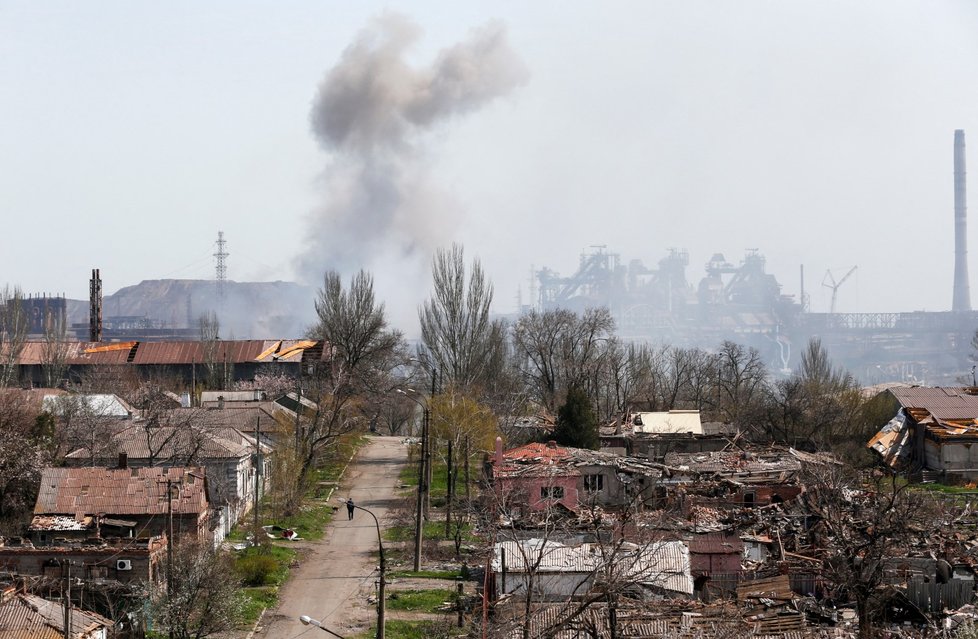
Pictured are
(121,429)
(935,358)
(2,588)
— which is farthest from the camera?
(935,358)

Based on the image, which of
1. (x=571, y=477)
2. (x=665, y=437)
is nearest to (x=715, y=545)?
(x=571, y=477)

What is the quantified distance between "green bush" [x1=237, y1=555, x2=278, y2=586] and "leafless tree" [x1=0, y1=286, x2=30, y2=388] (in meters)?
24.4

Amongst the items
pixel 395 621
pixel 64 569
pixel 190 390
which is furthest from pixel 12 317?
pixel 395 621

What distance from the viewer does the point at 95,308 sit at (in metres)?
64.6

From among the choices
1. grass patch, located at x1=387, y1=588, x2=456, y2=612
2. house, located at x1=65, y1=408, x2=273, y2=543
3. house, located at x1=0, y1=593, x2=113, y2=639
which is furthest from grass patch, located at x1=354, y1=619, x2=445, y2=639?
house, located at x1=65, y1=408, x2=273, y2=543

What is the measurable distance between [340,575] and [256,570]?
5.71ft

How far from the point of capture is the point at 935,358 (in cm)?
18950

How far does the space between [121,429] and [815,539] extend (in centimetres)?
1853

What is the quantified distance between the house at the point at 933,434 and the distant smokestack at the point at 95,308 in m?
41.3

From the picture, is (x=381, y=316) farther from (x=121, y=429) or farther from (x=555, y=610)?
(x=555, y=610)

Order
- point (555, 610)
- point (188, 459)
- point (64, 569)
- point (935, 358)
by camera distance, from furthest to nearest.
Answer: point (935, 358), point (188, 459), point (64, 569), point (555, 610)

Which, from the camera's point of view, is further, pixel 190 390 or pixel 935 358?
pixel 935 358

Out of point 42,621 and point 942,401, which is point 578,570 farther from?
point 942,401

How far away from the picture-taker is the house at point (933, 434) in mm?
34000
